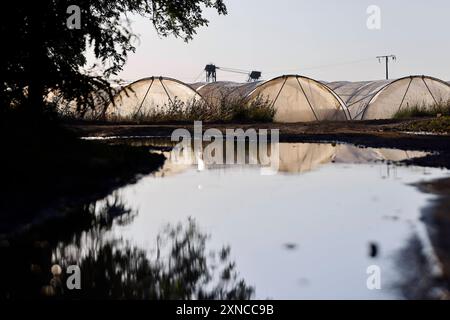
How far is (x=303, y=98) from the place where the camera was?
2914 cm

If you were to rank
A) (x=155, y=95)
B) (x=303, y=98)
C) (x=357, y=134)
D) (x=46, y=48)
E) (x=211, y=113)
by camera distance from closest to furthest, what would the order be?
(x=46, y=48) < (x=357, y=134) < (x=211, y=113) < (x=303, y=98) < (x=155, y=95)

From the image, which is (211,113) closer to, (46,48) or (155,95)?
(155,95)

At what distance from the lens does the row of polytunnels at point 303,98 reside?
29.0 metres

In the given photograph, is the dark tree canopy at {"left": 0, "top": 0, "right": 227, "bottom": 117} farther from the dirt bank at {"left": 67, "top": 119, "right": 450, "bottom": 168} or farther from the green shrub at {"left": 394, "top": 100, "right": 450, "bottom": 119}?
the green shrub at {"left": 394, "top": 100, "right": 450, "bottom": 119}

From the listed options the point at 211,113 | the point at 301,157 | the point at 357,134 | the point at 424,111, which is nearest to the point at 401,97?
the point at 424,111

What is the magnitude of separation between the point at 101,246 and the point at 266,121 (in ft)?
71.1

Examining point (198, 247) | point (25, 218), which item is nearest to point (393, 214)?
point (198, 247)

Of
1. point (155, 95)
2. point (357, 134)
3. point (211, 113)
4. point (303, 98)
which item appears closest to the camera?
point (357, 134)

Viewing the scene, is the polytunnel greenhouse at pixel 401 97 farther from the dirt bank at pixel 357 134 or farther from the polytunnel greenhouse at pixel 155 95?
the polytunnel greenhouse at pixel 155 95

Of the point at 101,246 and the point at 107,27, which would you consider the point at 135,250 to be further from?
the point at 107,27

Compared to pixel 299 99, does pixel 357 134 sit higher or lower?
lower

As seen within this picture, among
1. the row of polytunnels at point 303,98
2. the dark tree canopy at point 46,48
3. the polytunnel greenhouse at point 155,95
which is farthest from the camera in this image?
the polytunnel greenhouse at point 155,95

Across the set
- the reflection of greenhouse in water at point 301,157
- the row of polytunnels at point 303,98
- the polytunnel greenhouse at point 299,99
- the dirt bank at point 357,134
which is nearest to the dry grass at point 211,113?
the row of polytunnels at point 303,98
